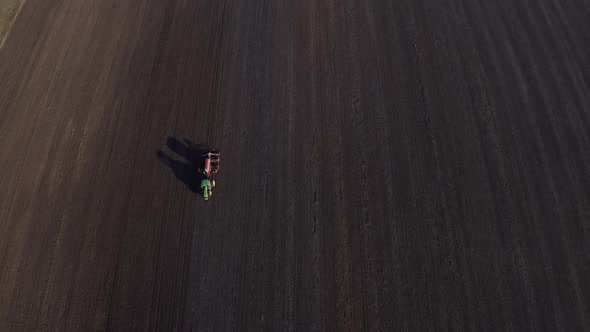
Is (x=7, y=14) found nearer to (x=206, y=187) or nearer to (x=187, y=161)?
(x=187, y=161)

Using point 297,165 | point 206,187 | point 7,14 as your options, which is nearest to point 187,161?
point 206,187

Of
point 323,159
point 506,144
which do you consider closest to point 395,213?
point 323,159

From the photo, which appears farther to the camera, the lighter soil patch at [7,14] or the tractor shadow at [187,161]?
the lighter soil patch at [7,14]

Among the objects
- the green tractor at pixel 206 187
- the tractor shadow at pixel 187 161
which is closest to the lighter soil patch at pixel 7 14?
the tractor shadow at pixel 187 161

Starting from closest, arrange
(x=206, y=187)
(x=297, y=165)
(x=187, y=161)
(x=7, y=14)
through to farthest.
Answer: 1. (x=206, y=187)
2. (x=297, y=165)
3. (x=187, y=161)
4. (x=7, y=14)

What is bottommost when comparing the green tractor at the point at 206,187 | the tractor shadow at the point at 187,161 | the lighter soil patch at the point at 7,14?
the green tractor at the point at 206,187

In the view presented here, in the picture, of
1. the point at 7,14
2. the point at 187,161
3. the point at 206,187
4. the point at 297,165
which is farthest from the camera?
the point at 7,14

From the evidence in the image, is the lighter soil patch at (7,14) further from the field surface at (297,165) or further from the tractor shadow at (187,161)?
the tractor shadow at (187,161)
